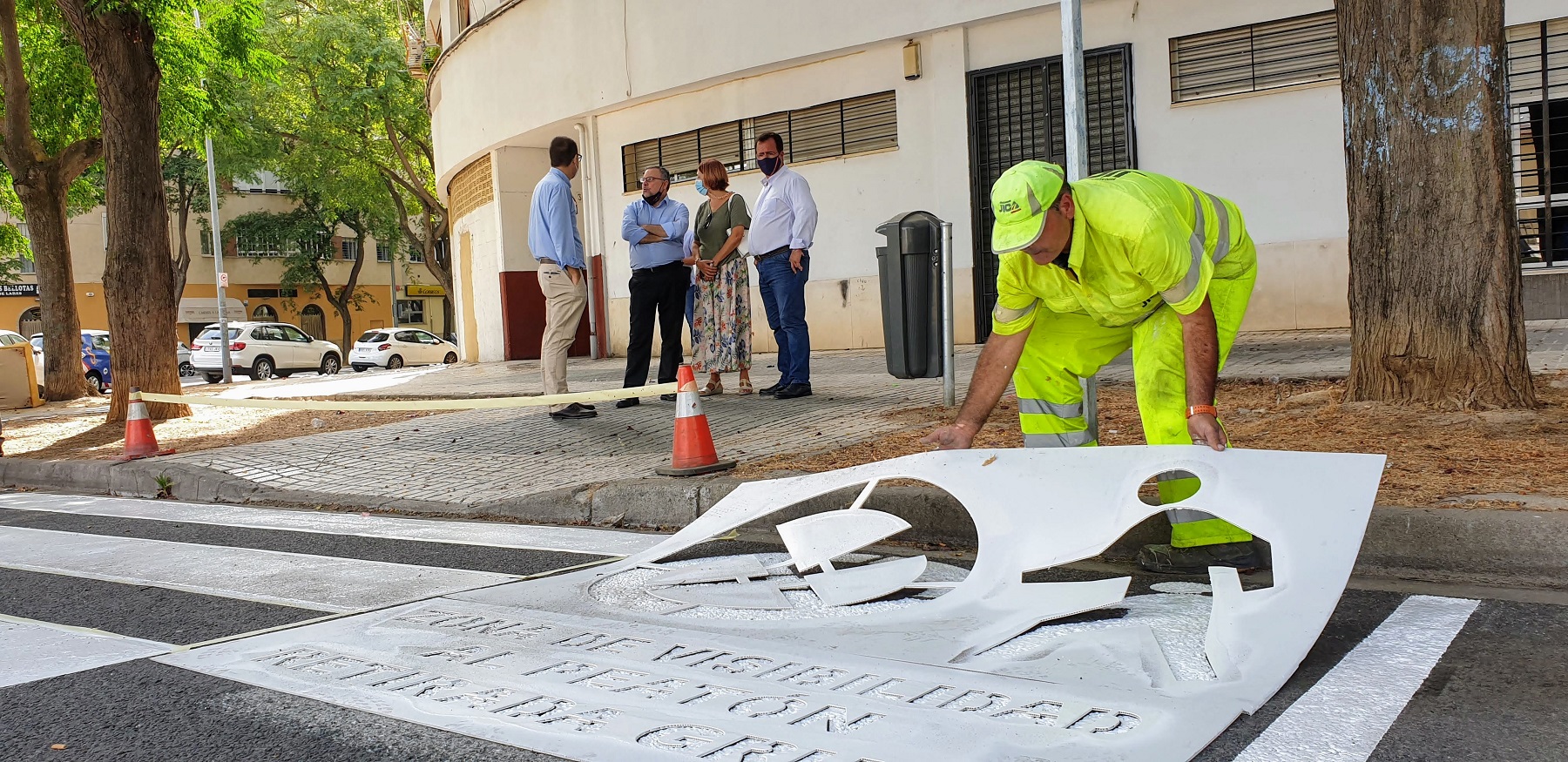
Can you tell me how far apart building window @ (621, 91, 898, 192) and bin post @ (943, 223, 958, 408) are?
7.78 m

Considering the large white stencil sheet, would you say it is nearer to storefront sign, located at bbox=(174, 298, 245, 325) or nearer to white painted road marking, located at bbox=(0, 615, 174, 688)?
white painted road marking, located at bbox=(0, 615, 174, 688)

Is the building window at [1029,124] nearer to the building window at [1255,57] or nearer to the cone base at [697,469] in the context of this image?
the building window at [1255,57]

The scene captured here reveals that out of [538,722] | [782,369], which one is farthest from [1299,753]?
[782,369]

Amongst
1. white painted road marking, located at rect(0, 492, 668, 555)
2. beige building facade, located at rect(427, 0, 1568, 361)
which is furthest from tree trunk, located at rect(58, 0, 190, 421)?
beige building facade, located at rect(427, 0, 1568, 361)

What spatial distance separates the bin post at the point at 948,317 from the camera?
24.3ft

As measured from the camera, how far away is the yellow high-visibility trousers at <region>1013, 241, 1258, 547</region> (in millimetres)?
4008

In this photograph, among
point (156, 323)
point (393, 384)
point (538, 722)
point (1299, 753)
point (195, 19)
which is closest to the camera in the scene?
point (1299, 753)

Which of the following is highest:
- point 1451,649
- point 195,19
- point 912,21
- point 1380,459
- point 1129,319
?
point 195,19

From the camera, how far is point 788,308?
29.1 feet

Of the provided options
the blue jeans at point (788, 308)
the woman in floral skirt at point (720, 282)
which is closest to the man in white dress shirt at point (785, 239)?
the blue jeans at point (788, 308)

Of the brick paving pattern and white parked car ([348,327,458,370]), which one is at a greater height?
white parked car ([348,327,458,370])

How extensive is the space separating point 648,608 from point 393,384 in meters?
14.4

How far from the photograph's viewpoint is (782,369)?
929 centimetres

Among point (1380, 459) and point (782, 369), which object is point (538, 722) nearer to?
point (1380, 459)
